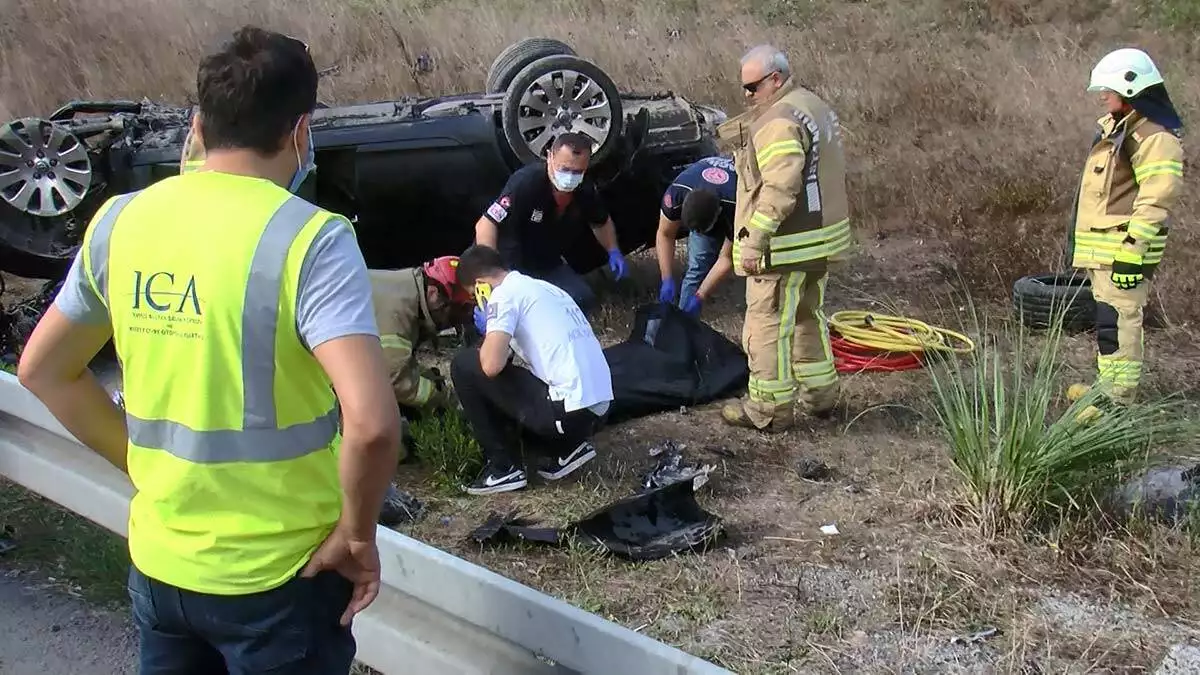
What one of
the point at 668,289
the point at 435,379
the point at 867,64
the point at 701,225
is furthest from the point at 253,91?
the point at 867,64

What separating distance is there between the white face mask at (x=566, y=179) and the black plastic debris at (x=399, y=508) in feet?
6.97

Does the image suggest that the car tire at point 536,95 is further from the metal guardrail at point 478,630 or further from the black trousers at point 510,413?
the metal guardrail at point 478,630

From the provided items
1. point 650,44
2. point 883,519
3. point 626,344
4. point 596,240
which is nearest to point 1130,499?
point 883,519

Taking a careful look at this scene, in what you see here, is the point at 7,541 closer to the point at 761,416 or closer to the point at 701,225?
the point at 761,416

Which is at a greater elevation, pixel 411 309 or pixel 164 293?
pixel 164 293

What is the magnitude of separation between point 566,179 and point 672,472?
1.94 meters

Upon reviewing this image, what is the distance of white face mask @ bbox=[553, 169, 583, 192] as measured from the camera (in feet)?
19.6

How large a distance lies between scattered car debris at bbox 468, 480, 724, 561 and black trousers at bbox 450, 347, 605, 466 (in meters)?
0.48

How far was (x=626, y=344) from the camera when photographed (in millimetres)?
5793

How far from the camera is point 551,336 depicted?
4414 mm

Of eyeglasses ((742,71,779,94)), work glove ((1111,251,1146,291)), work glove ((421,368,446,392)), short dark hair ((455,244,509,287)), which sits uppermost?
eyeglasses ((742,71,779,94))

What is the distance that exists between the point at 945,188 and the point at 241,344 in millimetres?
8021

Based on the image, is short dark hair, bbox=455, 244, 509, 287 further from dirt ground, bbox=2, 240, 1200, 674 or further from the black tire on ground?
the black tire on ground

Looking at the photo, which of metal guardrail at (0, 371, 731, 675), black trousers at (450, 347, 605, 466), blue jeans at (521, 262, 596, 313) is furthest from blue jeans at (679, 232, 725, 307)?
metal guardrail at (0, 371, 731, 675)
